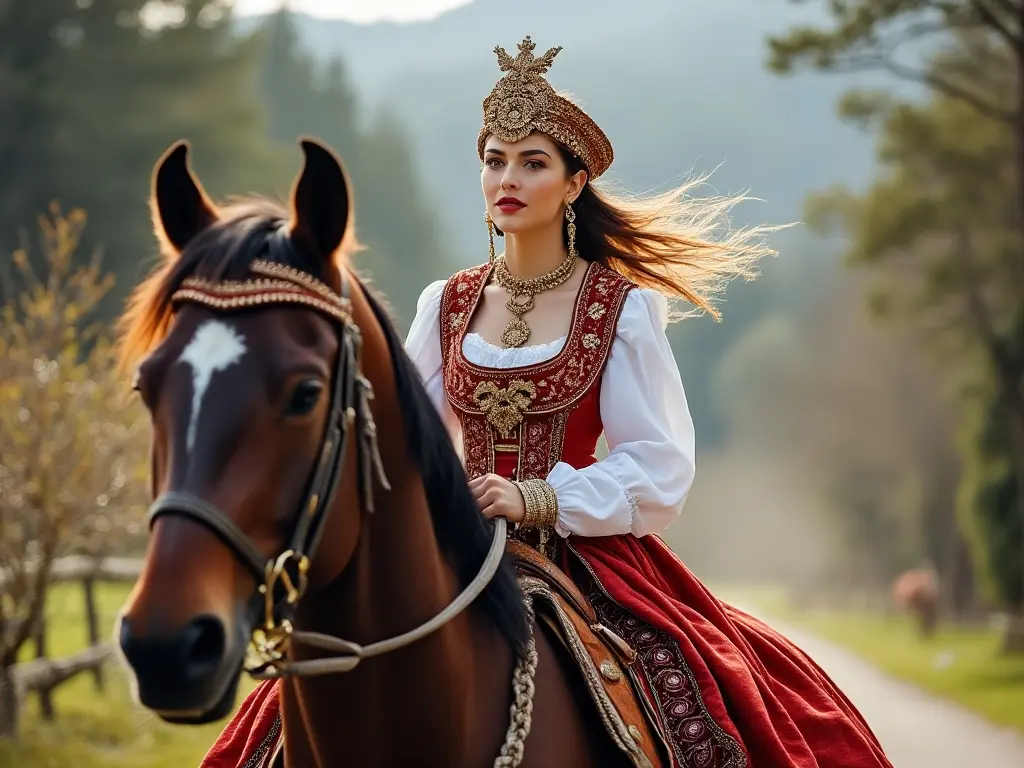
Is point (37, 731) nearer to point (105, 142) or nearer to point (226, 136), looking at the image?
point (105, 142)

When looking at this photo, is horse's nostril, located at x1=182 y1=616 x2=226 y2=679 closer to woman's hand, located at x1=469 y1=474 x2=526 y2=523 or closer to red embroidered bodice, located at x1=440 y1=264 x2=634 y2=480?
woman's hand, located at x1=469 y1=474 x2=526 y2=523

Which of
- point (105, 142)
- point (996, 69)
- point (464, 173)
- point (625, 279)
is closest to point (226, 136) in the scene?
point (105, 142)

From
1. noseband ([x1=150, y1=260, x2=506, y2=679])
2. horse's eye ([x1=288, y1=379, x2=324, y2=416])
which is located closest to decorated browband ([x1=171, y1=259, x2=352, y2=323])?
noseband ([x1=150, y1=260, x2=506, y2=679])

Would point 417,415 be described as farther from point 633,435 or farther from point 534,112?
point 534,112

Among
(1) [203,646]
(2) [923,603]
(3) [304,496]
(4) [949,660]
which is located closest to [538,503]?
(3) [304,496]

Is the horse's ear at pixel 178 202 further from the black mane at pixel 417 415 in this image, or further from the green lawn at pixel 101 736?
the green lawn at pixel 101 736

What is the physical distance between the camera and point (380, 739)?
2859 millimetres

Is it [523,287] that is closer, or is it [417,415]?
[417,415]

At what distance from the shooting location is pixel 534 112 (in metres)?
4.15

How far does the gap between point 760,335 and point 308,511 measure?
5372 cm

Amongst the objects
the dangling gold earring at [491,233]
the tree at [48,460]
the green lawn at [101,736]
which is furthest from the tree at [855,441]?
the dangling gold earring at [491,233]

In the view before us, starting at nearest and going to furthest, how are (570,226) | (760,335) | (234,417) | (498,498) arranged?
(234,417) < (498,498) < (570,226) < (760,335)

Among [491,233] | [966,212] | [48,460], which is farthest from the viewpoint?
[966,212]

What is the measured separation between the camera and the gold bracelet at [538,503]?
11.7 ft
